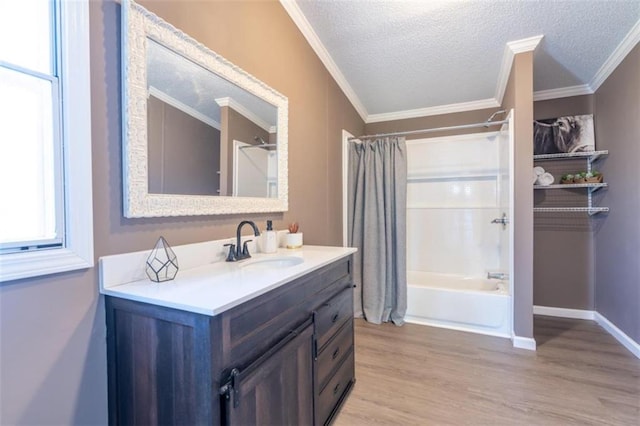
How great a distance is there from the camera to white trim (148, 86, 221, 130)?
122cm

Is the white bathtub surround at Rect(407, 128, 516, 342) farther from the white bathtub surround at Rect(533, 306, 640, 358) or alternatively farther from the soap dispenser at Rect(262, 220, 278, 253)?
the soap dispenser at Rect(262, 220, 278, 253)

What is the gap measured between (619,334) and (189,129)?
369 cm

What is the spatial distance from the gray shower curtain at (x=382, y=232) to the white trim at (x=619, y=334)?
5.67 feet

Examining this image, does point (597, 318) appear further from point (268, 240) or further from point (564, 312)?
point (268, 240)

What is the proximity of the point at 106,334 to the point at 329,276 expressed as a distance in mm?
981

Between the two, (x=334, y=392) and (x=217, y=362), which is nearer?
(x=217, y=362)

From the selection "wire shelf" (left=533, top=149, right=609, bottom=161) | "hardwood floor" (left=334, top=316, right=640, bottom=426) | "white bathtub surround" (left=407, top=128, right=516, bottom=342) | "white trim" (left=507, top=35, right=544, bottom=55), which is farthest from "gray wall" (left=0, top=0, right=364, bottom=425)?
"wire shelf" (left=533, top=149, right=609, bottom=161)

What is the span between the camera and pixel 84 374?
38.3 inches

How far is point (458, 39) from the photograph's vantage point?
2.31 metres

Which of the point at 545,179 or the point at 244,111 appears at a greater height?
the point at 244,111

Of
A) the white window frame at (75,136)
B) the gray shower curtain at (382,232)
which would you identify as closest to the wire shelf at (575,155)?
the gray shower curtain at (382,232)

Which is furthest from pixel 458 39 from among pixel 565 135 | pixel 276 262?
pixel 276 262

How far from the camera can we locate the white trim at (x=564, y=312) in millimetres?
3023

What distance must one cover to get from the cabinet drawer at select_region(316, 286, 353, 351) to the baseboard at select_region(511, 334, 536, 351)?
157 centimetres
